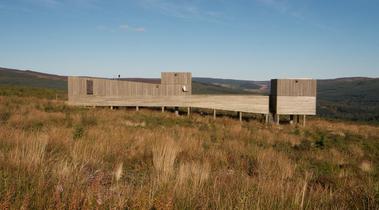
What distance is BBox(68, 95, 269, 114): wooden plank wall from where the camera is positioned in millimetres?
23578

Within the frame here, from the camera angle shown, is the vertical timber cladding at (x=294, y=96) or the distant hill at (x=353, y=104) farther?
the distant hill at (x=353, y=104)

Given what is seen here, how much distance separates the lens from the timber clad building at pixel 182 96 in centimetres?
2316

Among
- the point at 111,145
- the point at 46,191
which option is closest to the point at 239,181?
the point at 46,191

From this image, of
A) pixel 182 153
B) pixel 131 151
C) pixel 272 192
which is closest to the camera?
pixel 272 192

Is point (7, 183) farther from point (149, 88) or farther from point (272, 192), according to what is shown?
point (149, 88)

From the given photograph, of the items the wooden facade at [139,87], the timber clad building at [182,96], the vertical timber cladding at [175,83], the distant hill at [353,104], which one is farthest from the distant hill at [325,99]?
the wooden facade at [139,87]

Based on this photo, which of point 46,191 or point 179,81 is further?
point 179,81

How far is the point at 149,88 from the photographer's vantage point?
23906 mm

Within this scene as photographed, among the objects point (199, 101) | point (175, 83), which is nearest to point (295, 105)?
point (199, 101)

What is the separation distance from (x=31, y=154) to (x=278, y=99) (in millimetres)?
21153

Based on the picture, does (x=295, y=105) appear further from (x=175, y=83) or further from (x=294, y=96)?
(x=175, y=83)

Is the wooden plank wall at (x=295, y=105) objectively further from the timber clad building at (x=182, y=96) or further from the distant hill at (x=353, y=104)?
the distant hill at (x=353, y=104)

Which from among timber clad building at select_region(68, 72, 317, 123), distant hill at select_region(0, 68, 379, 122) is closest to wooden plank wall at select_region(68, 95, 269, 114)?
timber clad building at select_region(68, 72, 317, 123)

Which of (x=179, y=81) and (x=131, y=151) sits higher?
(x=179, y=81)
